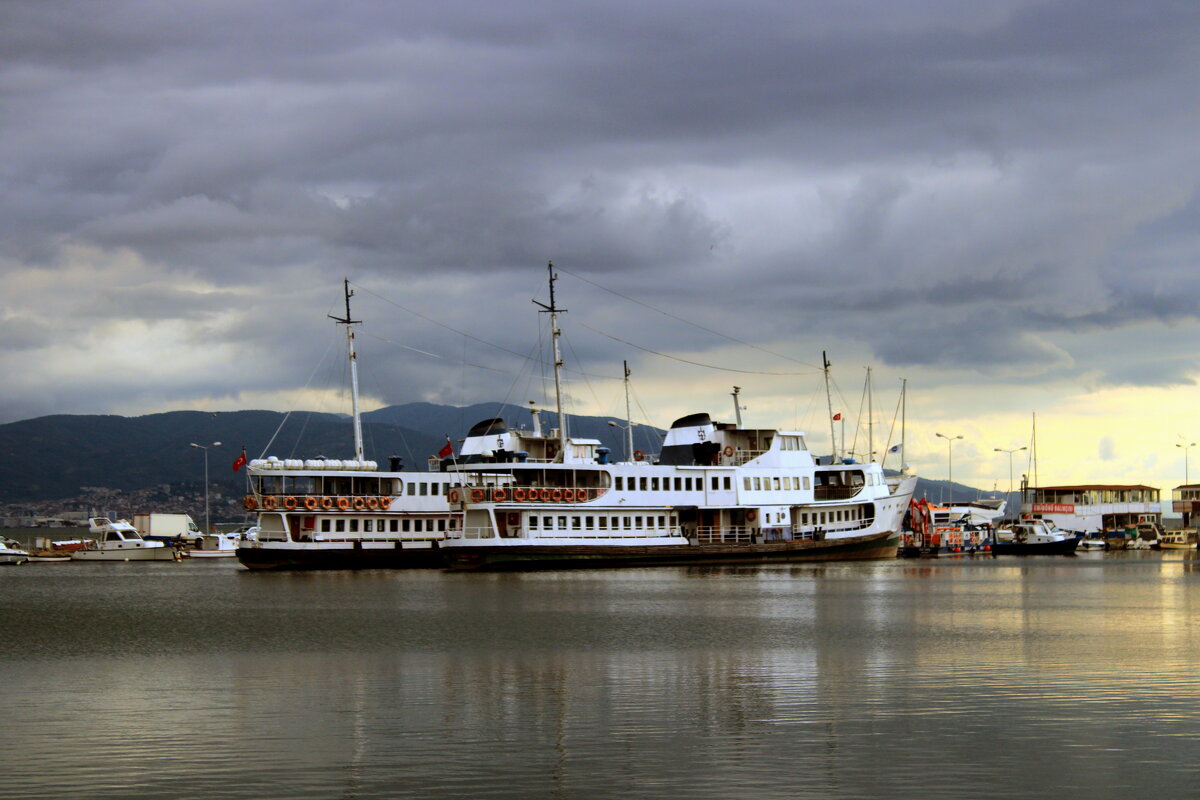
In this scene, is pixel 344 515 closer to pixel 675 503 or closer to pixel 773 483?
pixel 675 503

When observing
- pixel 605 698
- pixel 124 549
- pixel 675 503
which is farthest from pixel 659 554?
pixel 124 549

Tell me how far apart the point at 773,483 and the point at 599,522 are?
13132 mm

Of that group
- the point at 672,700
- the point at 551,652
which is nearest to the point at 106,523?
the point at 551,652

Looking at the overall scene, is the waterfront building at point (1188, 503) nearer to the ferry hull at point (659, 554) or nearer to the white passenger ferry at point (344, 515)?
the ferry hull at point (659, 554)

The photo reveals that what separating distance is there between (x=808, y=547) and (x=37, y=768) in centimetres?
7184

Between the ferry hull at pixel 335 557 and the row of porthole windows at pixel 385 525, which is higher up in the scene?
the row of porthole windows at pixel 385 525

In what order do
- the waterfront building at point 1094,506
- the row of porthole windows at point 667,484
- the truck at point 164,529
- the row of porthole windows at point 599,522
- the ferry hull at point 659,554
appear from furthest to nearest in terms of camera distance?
the waterfront building at point 1094,506 < the truck at point 164,529 < the row of porthole windows at point 667,484 < the row of porthole windows at point 599,522 < the ferry hull at point 659,554

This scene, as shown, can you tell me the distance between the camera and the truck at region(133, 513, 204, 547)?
13412 centimetres

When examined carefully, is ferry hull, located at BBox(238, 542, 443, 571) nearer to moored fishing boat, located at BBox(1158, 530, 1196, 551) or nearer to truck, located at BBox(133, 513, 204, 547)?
truck, located at BBox(133, 513, 204, 547)

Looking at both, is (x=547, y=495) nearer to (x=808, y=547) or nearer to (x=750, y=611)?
(x=808, y=547)

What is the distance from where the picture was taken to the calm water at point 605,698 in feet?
69.2

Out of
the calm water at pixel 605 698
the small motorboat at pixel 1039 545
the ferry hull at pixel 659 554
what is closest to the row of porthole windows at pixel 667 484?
the ferry hull at pixel 659 554

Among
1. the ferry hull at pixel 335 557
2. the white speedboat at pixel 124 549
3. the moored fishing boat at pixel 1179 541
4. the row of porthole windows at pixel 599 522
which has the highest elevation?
the row of porthole windows at pixel 599 522

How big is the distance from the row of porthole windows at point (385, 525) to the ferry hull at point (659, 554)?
8.77 ft
